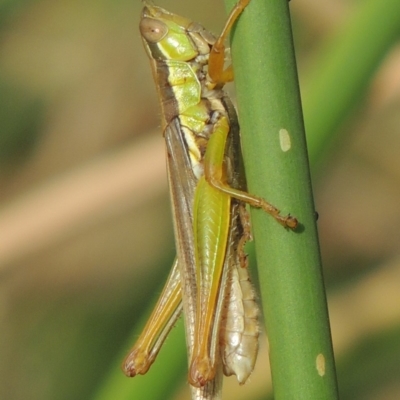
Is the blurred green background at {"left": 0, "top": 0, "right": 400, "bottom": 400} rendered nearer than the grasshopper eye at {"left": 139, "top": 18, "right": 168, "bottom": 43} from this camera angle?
No

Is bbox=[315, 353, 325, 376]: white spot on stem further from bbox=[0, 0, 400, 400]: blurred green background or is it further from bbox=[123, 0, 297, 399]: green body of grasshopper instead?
bbox=[0, 0, 400, 400]: blurred green background

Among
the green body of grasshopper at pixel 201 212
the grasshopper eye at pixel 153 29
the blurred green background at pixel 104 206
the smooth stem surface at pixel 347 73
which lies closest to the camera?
the smooth stem surface at pixel 347 73

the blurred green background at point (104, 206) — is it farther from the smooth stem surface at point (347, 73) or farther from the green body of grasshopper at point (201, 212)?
the smooth stem surface at point (347, 73)

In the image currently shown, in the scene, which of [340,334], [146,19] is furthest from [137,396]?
[340,334]

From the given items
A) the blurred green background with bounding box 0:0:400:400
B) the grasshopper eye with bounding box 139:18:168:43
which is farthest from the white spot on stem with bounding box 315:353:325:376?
the blurred green background with bounding box 0:0:400:400

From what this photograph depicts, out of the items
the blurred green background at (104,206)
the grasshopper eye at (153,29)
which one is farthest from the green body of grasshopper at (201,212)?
the blurred green background at (104,206)

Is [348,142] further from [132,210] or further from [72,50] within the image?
[72,50]
